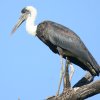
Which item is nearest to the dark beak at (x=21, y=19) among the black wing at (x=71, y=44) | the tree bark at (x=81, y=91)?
the black wing at (x=71, y=44)

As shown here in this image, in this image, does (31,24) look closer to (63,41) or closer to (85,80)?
(63,41)

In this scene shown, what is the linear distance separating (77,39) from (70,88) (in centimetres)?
267

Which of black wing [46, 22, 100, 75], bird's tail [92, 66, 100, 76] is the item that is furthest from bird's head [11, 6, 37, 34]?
bird's tail [92, 66, 100, 76]

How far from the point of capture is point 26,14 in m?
13.7

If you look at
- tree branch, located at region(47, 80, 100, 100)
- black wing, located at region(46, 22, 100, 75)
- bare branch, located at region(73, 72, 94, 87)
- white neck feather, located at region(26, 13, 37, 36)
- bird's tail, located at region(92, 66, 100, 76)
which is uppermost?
white neck feather, located at region(26, 13, 37, 36)

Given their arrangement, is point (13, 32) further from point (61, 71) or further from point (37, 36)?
point (61, 71)

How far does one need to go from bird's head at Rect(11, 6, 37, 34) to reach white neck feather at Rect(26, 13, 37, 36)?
0.09ft

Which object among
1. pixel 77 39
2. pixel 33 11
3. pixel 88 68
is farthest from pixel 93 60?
pixel 33 11

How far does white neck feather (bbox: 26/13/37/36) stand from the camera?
42.3ft

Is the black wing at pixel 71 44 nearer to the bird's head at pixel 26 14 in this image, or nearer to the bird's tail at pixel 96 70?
the bird's tail at pixel 96 70

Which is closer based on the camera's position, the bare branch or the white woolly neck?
the bare branch

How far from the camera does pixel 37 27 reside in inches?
506

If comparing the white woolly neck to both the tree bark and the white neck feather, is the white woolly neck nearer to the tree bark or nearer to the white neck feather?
the white neck feather

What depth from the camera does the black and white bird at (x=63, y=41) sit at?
11.7 metres
